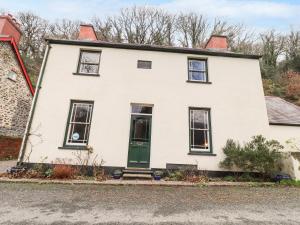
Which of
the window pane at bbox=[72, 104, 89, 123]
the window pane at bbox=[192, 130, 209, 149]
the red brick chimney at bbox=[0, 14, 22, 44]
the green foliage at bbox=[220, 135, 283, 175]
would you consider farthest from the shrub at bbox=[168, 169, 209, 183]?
the red brick chimney at bbox=[0, 14, 22, 44]

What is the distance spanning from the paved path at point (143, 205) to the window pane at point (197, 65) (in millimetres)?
5906

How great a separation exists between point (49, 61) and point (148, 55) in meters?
4.94

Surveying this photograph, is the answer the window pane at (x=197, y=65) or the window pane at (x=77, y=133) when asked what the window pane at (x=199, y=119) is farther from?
the window pane at (x=77, y=133)

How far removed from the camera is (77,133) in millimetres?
8188

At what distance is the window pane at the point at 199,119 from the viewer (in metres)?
8.52

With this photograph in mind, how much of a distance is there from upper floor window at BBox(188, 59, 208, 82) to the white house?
0.05m

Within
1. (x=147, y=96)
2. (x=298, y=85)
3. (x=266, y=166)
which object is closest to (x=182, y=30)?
(x=298, y=85)

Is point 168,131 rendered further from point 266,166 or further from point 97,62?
point 97,62

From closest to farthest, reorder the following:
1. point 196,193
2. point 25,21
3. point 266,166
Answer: point 196,193
point 266,166
point 25,21

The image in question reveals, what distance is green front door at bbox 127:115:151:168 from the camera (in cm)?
804

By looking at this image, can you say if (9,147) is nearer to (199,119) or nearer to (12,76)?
(12,76)

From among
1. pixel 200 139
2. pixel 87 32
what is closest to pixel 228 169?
pixel 200 139

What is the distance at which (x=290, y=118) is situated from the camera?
9.65 metres

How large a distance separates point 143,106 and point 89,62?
3639 millimetres
